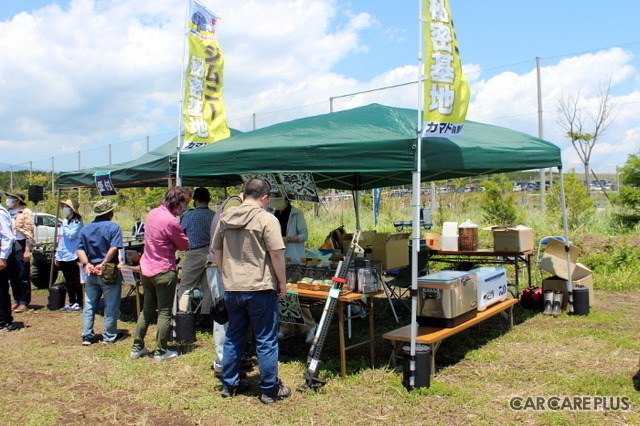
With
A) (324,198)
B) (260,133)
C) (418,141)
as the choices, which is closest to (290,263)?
(260,133)

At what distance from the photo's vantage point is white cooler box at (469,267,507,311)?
4.99 metres

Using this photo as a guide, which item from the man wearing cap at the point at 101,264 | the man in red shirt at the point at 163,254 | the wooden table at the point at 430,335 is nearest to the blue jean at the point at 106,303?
the man wearing cap at the point at 101,264

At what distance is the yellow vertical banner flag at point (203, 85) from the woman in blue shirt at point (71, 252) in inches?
80.2

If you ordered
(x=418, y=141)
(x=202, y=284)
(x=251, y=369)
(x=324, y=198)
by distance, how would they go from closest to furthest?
(x=418, y=141) < (x=251, y=369) < (x=202, y=284) < (x=324, y=198)

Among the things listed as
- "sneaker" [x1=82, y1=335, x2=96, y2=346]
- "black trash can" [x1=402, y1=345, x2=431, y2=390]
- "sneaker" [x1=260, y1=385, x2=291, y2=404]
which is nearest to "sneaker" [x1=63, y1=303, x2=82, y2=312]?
"sneaker" [x1=82, y1=335, x2=96, y2=346]

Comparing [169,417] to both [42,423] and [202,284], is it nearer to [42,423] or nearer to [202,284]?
[42,423]

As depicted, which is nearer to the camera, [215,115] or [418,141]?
[418,141]

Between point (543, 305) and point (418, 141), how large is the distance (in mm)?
3540

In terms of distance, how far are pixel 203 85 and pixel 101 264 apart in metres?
2.56

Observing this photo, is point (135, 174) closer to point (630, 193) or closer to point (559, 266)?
point (559, 266)

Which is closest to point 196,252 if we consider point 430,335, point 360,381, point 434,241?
point 360,381

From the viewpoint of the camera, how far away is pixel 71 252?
7211 mm

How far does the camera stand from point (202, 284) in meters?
5.09

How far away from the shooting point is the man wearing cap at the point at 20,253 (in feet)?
22.6
